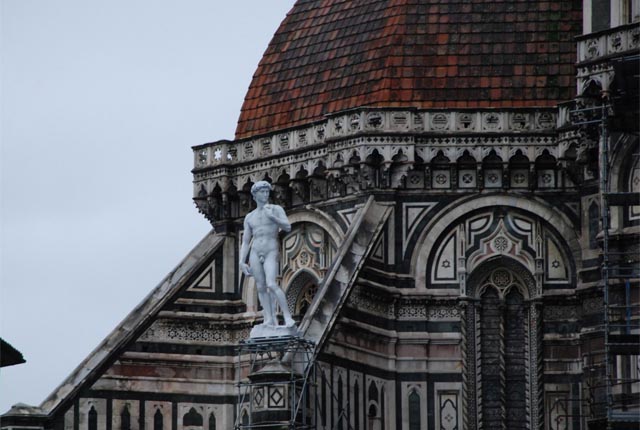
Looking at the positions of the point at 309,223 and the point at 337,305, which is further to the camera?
the point at 309,223

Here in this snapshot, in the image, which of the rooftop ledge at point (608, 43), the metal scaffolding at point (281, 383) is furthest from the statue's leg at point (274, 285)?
the rooftop ledge at point (608, 43)

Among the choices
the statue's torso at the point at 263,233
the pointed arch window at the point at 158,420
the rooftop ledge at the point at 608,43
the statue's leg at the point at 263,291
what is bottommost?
the pointed arch window at the point at 158,420

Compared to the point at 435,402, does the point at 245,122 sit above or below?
above

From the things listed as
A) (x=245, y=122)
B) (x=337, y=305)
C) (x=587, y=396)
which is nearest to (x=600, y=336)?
(x=587, y=396)

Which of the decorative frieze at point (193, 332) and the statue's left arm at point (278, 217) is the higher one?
the statue's left arm at point (278, 217)

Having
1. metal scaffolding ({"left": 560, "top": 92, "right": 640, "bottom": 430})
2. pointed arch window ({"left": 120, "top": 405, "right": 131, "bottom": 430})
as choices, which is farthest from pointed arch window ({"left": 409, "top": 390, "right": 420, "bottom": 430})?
pointed arch window ({"left": 120, "top": 405, "right": 131, "bottom": 430})

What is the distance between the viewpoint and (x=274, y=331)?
5650cm

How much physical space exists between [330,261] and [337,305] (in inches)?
130

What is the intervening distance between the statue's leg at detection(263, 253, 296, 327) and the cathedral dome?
6.28 metres

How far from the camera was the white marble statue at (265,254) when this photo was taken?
185ft

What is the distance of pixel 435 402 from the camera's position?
5984cm

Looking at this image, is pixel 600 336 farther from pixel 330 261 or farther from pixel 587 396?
pixel 330 261

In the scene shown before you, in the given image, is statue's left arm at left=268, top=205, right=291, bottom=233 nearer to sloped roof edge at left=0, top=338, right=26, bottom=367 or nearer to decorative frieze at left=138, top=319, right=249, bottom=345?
decorative frieze at left=138, top=319, right=249, bottom=345

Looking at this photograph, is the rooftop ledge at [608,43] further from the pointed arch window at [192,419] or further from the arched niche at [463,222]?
the pointed arch window at [192,419]
